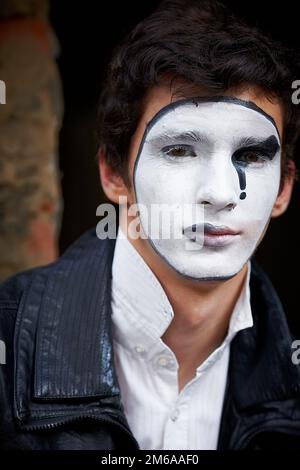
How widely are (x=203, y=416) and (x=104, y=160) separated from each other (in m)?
0.85

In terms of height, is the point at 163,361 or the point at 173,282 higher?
the point at 173,282

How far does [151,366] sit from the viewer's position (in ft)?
6.45

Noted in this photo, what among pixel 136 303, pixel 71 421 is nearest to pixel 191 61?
pixel 136 303

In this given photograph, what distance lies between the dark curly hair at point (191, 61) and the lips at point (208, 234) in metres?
0.32

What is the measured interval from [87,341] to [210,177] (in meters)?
0.57

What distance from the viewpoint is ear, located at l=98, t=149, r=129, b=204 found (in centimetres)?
206

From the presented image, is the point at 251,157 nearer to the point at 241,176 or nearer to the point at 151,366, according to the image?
the point at 241,176

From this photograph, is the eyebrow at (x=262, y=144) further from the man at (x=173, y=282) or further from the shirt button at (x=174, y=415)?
the shirt button at (x=174, y=415)

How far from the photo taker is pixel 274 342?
80.6 inches

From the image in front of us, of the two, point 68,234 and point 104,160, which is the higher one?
point 104,160

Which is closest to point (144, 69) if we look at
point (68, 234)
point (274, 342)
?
point (274, 342)

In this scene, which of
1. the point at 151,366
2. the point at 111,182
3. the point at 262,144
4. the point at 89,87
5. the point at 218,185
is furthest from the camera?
the point at 89,87

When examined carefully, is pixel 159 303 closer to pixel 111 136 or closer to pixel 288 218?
pixel 111 136

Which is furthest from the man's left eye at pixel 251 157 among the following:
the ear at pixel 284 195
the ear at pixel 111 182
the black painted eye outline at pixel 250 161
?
the ear at pixel 111 182
